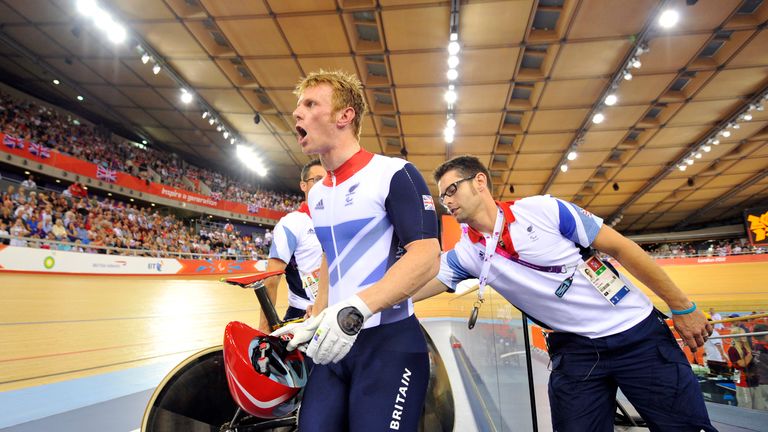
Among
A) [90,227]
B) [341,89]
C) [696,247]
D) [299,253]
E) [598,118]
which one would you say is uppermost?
[696,247]

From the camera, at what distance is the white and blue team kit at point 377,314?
111 centimetres

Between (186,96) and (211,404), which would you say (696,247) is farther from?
(211,404)

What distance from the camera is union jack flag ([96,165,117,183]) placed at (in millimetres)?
17516

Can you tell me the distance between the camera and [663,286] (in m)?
1.54

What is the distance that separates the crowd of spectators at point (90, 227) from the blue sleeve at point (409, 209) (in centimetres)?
1391

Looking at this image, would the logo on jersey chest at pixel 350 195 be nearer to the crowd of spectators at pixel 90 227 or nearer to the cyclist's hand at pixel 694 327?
the cyclist's hand at pixel 694 327

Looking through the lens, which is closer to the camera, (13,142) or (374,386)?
(374,386)

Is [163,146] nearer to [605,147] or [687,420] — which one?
[605,147]

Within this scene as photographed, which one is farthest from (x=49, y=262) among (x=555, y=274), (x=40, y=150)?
(x=555, y=274)

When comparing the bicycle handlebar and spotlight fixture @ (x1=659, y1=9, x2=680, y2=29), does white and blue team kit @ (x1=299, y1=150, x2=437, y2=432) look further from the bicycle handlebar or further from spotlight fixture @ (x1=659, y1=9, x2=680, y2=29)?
spotlight fixture @ (x1=659, y1=9, x2=680, y2=29)

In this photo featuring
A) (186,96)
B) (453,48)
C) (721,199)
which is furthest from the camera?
(721,199)

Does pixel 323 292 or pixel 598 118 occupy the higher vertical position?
pixel 598 118

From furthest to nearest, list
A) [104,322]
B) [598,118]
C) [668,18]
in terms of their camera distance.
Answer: [598,118]
[668,18]
[104,322]

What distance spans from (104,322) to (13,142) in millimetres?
14458
